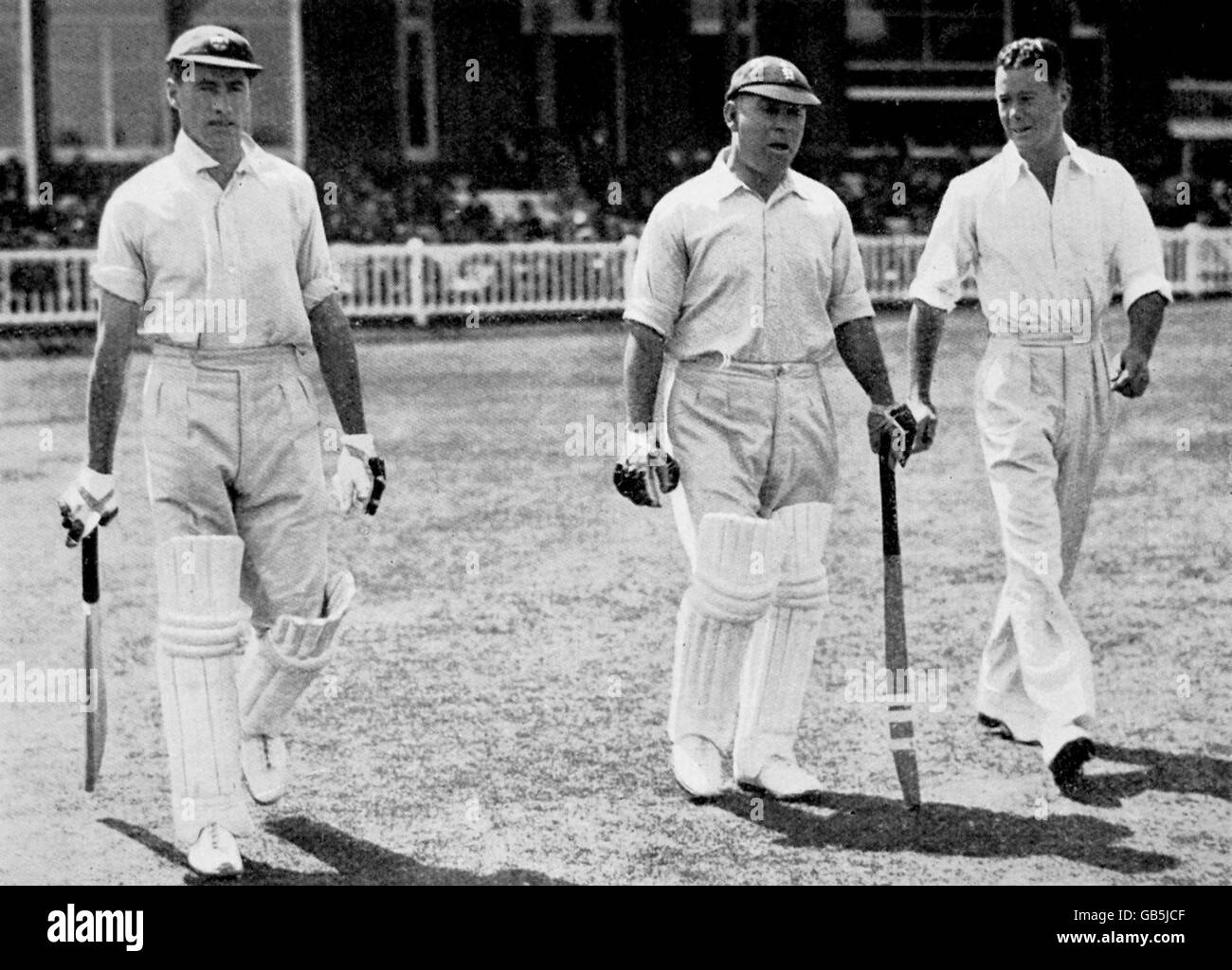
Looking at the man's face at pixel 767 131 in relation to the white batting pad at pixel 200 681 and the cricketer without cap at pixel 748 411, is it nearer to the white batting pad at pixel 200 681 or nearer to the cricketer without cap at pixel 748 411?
the cricketer without cap at pixel 748 411

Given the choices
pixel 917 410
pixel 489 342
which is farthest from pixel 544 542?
pixel 489 342

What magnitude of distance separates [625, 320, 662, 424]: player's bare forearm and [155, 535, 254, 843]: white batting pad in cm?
111

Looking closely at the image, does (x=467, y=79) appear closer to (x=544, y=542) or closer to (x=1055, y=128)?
(x=544, y=542)

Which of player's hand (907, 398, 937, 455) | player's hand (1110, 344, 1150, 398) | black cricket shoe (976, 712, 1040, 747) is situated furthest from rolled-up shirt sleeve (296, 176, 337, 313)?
black cricket shoe (976, 712, 1040, 747)

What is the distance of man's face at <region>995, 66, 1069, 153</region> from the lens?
5555 millimetres

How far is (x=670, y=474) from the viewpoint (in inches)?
203

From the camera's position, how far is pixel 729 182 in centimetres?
525

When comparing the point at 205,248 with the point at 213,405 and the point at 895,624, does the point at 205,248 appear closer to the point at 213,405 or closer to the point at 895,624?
the point at 213,405

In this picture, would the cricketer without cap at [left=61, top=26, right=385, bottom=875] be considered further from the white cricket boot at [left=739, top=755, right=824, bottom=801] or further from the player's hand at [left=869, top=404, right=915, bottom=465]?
the player's hand at [left=869, top=404, right=915, bottom=465]

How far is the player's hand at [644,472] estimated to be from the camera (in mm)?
5125

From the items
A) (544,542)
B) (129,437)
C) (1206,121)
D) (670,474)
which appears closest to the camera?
(670,474)

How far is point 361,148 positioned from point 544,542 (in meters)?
13.2

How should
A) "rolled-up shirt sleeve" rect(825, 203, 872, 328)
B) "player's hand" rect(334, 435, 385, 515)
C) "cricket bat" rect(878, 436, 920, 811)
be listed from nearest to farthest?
"player's hand" rect(334, 435, 385, 515) < "cricket bat" rect(878, 436, 920, 811) < "rolled-up shirt sleeve" rect(825, 203, 872, 328)

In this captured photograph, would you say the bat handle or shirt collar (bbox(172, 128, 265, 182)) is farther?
the bat handle
